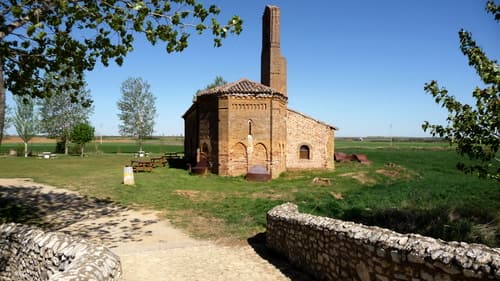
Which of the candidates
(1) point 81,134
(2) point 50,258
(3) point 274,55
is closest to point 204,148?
(3) point 274,55

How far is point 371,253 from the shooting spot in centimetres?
594

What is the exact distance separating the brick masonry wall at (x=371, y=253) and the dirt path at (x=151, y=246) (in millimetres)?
551

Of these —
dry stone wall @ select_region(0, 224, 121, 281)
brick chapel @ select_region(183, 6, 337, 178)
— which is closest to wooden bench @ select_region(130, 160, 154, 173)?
brick chapel @ select_region(183, 6, 337, 178)

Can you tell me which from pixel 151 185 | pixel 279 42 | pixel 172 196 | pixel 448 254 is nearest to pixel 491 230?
pixel 448 254

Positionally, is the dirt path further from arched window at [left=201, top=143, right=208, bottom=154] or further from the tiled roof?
the tiled roof

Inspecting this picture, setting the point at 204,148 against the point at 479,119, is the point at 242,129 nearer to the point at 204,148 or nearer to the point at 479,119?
the point at 204,148

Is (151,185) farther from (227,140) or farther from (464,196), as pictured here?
(464,196)

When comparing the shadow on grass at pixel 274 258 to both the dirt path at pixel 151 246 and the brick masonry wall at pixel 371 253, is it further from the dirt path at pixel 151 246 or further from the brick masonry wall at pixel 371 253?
the brick masonry wall at pixel 371 253

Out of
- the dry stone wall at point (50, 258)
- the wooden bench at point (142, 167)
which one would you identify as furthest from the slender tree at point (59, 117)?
the dry stone wall at point (50, 258)

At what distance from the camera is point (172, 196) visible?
1711cm

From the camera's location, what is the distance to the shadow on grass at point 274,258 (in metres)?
7.85

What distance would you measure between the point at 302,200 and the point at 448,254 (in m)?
11.2

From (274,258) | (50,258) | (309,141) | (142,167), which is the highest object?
(309,141)

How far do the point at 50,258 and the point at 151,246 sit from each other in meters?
3.41
